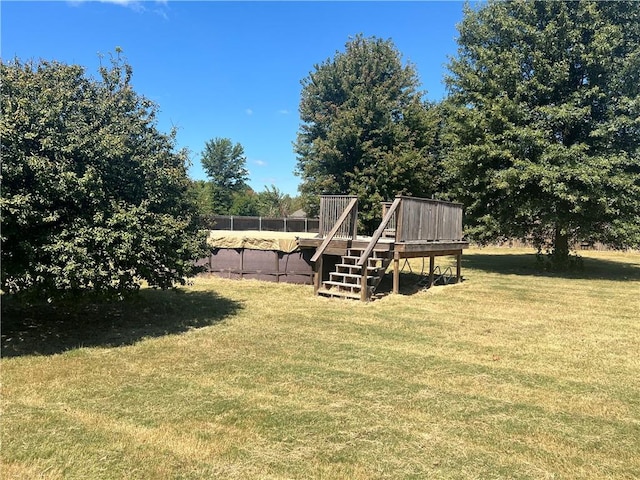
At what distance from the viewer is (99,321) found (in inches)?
287

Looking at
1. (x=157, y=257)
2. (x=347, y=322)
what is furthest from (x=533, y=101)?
(x=157, y=257)

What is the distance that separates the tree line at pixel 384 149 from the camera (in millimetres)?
5605

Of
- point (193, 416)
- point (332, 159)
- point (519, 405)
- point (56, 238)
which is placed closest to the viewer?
point (193, 416)

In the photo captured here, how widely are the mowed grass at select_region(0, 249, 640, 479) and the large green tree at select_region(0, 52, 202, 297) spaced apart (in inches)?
38.9

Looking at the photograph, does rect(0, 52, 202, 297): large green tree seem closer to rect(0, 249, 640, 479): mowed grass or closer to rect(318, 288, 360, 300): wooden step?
rect(0, 249, 640, 479): mowed grass

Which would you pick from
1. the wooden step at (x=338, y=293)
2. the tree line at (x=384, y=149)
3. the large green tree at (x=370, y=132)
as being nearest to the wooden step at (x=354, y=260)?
the wooden step at (x=338, y=293)

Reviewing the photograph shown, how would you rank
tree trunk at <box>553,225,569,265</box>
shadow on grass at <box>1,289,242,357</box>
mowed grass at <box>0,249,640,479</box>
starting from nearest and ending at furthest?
mowed grass at <box>0,249,640,479</box>, shadow on grass at <box>1,289,242,357</box>, tree trunk at <box>553,225,569,265</box>

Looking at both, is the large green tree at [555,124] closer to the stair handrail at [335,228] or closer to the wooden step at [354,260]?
the stair handrail at [335,228]

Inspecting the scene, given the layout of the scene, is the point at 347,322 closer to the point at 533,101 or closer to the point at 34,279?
the point at 34,279

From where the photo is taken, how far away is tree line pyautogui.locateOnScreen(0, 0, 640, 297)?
561 cm

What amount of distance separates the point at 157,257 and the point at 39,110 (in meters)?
2.29

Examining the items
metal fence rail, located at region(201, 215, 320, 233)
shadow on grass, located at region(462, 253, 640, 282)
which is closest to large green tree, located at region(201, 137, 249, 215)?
metal fence rail, located at region(201, 215, 320, 233)

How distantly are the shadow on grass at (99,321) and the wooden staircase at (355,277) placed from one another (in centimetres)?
224

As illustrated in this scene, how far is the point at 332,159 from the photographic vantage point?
2648 centimetres
